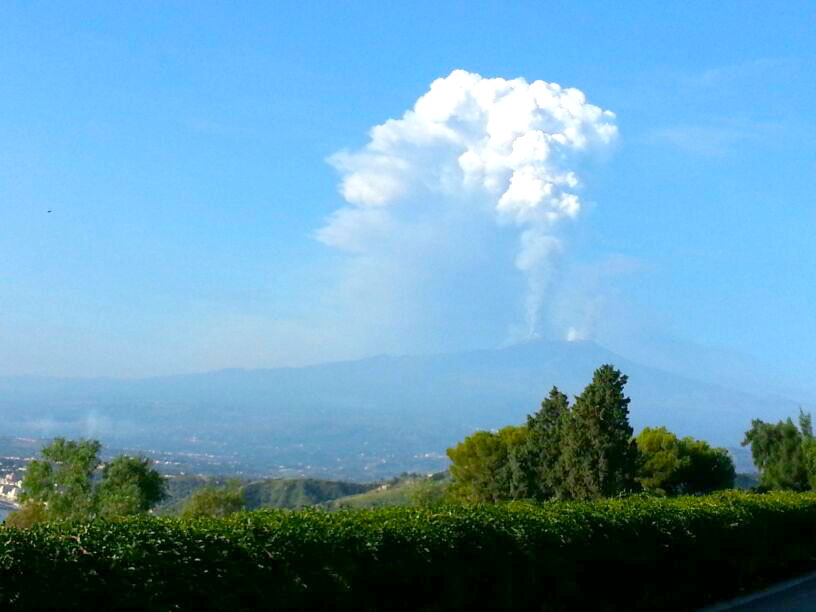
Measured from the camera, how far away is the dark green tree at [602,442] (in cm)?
3384

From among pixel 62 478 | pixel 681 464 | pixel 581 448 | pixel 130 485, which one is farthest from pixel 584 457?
pixel 62 478

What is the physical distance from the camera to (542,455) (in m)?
38.5

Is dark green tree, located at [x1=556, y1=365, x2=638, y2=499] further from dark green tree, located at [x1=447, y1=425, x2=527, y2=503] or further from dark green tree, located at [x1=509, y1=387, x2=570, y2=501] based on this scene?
dark green tree, located at [x1=447, y1=425, x2=527, y2=503]

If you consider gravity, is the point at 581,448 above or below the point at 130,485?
above

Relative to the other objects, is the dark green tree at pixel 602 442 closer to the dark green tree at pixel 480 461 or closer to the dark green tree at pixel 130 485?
the dark green tree at pixel 480 461

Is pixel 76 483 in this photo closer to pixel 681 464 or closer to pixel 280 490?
pixel 280 490

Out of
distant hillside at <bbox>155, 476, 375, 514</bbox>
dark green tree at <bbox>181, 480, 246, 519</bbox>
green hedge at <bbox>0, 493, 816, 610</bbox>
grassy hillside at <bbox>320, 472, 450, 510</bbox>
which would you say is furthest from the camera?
distant hillside at <bbox>155, 476, 375, 514</bbox>

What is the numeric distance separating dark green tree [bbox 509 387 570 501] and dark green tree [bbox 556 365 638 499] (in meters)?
1.19

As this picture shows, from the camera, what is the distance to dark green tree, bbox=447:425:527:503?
152 ft

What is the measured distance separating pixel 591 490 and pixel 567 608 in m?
26.4

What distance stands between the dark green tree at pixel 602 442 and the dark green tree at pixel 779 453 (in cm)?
823

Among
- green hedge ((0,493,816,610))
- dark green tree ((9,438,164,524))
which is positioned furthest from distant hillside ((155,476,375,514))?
green hedge ((0,493,816,610))

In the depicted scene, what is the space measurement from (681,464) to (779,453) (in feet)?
16.6

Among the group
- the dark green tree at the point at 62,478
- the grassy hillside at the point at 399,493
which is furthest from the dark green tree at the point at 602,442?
the dark green tree at the point at 62,478
